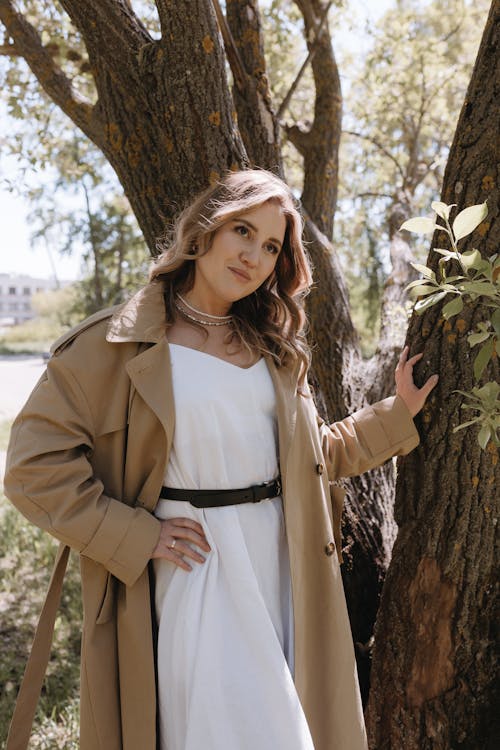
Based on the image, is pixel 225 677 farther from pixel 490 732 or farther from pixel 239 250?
pixel 239 250

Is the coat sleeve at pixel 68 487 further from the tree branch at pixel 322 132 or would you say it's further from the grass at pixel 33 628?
the tree branch at pixel 322 132

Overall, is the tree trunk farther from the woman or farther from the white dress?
the white dress

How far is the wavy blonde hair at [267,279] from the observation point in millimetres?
2225

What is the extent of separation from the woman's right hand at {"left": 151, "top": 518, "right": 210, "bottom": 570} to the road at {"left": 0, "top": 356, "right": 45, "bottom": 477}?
819cm

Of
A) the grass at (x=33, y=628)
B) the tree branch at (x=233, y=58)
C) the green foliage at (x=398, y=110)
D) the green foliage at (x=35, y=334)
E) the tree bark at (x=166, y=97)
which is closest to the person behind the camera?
the tree bark at (x=166, y=97)

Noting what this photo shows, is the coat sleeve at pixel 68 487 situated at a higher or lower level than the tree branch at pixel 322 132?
lower

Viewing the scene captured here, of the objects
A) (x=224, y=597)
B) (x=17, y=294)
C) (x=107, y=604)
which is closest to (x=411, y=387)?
(x=224, y=597)

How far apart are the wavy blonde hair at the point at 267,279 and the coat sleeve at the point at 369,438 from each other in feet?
0.95

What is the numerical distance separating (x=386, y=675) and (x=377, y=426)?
2.96 ft

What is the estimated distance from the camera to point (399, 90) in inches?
299

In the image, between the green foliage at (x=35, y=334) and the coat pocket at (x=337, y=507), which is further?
the green foliage at (x=35, y=334)

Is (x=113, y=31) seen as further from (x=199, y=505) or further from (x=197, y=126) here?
(x=199, y=505)

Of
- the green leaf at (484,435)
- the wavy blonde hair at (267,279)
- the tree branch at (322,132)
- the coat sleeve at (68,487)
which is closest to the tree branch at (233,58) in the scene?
the tree branch at (322,132)

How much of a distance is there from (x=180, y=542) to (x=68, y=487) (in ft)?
1.15
